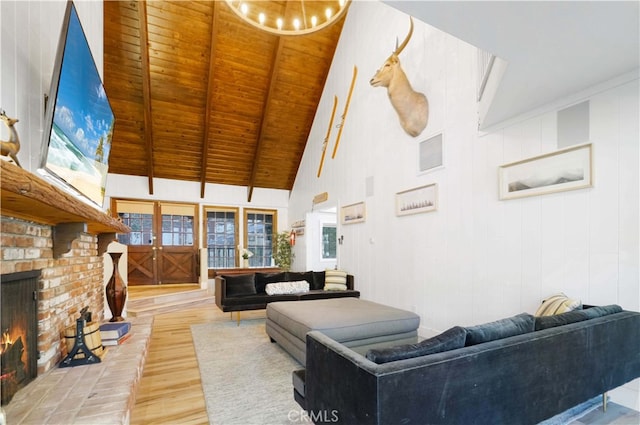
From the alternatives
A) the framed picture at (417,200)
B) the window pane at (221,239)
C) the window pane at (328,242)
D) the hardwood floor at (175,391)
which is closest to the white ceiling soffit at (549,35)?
the framed picture at (417,200)

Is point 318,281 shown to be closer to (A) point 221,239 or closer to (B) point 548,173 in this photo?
(B) point 548,173

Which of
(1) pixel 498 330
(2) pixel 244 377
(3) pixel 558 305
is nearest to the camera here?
(1) pixel 498 330

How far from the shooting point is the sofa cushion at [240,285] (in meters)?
4.80

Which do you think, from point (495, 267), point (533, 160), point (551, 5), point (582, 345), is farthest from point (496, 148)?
point (582, 345)

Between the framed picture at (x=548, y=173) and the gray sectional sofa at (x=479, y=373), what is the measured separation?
3.55 feet

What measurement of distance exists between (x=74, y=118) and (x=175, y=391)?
2.29 m

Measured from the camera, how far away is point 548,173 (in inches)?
107

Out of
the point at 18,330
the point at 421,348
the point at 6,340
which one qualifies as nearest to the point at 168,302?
the point at 18,330

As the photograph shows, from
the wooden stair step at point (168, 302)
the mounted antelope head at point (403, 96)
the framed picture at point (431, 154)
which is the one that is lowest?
the wooden stair step at point (168, 302)

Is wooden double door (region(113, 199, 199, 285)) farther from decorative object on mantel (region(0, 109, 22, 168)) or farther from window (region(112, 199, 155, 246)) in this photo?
decorative object on mantel (region(0, 109, 22, 168))

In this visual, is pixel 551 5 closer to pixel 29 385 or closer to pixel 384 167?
pixel 384 167

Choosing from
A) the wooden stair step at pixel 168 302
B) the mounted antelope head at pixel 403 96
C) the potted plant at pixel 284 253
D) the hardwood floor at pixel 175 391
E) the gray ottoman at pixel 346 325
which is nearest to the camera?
the hardwood floor at pixel 175 391

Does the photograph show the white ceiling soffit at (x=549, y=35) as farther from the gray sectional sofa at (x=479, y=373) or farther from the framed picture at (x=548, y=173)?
the gray sectional sofa at (x=479, y=373)

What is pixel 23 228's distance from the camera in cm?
175
